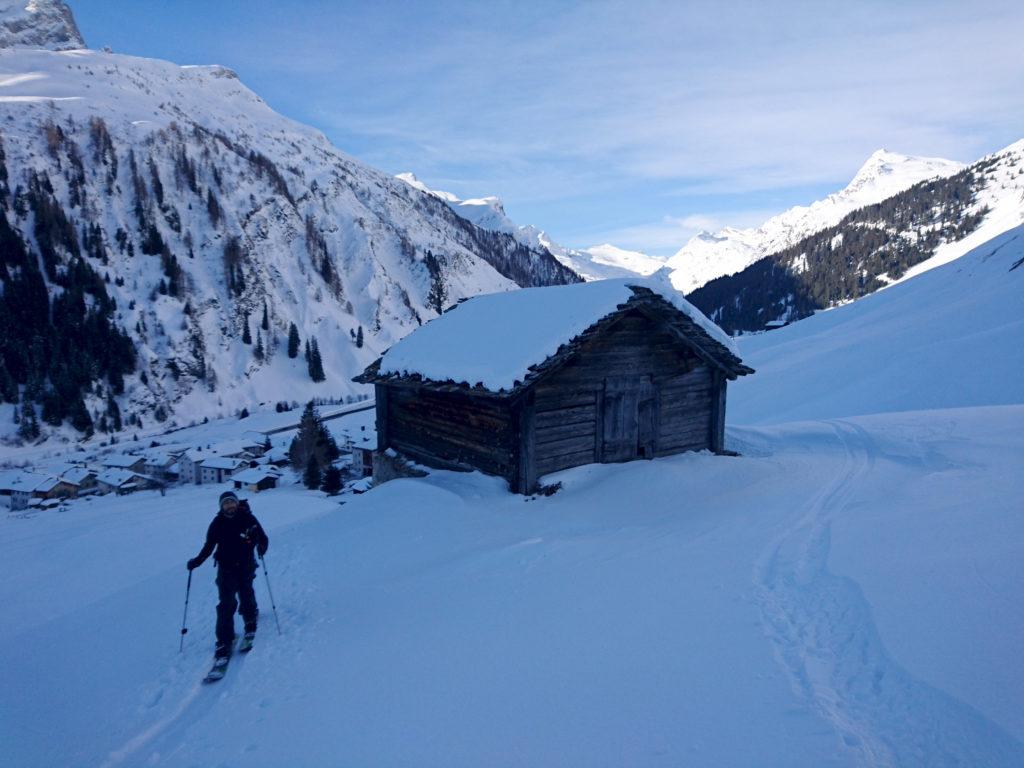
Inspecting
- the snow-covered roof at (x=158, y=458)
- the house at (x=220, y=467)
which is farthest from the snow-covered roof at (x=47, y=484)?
the house at (x=220, y=467)

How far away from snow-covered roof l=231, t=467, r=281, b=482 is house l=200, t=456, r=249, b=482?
4.75 ft

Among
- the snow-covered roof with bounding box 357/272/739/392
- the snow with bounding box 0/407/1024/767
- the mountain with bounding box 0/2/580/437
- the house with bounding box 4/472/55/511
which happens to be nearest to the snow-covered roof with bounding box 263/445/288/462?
the house with bounding box 4/472/55/511

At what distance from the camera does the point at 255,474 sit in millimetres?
50000

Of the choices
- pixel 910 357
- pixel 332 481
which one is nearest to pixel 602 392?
pixel 910 357

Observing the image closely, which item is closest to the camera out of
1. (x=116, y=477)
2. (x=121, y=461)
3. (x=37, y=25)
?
(x=116, y=477)

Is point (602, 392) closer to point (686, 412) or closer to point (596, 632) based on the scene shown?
point (686, 412)

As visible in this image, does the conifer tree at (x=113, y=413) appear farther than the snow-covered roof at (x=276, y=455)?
Yes

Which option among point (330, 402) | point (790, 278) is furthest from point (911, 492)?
point (790, 278)

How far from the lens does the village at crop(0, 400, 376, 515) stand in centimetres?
4731

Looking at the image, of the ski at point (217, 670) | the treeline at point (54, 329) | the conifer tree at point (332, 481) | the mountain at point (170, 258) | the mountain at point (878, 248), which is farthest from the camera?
the mountain at point (878, 248)

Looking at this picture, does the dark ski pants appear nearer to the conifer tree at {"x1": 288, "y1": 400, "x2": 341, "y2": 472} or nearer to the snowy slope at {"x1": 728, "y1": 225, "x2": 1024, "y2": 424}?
the snowy slope at {"x1": 728, "y1": 225, "x2": 1024, "y2": 424}

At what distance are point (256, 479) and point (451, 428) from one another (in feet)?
134

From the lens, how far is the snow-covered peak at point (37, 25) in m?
140

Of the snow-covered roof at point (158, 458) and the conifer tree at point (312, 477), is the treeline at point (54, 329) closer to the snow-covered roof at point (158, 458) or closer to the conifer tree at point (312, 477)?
the snow-covered roof at point (158, 458)
